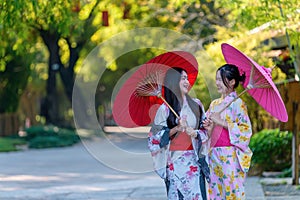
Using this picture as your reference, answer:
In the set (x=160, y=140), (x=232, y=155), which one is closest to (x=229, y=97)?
(x=232, y=155)

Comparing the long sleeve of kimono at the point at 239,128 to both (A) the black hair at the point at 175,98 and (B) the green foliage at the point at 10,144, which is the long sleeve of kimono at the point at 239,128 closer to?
(A) the black hair at the point at 175,98

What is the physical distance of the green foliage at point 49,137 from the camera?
2944cm

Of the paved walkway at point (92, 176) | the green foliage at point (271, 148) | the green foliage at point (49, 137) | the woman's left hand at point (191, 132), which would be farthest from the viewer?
the green foliage at point (49, 137)

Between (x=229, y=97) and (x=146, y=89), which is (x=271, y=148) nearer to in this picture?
(x=229, y=97)

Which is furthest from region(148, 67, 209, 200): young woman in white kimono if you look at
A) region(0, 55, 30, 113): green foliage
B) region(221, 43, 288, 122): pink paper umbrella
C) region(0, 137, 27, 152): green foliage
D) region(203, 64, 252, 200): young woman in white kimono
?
region(0, 55, 30, 113): green foliage

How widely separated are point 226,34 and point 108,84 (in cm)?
2406

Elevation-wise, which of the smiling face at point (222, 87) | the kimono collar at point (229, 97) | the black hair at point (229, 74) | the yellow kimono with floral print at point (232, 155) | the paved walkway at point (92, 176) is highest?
the black hair at point (229, 74)

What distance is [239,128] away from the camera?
8000 mm

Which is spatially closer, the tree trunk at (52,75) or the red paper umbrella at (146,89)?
the red paper umbrella at (146,89)

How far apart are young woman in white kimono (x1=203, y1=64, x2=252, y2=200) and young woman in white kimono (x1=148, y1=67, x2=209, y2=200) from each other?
395 millimetres

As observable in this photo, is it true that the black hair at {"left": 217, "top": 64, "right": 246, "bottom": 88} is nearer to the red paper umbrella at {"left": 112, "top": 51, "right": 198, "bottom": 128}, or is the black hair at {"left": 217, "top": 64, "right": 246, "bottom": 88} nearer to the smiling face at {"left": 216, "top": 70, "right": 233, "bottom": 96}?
the smiling face at {"left": 216, "top": 70, "right": 233, "bottom": 96}

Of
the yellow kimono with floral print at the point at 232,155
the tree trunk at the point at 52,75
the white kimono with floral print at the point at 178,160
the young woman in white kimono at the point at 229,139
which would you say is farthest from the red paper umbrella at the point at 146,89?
the tree trunk at the point at 52,75

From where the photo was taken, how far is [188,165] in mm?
7590

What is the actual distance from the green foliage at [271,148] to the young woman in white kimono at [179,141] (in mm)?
8138
